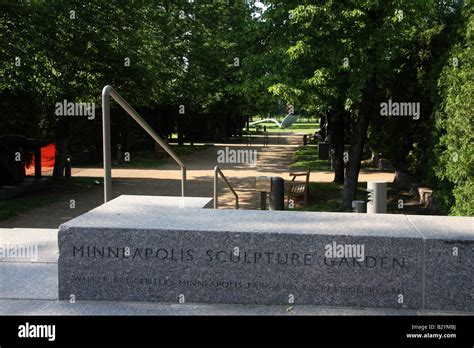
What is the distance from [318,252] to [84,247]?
2.09m

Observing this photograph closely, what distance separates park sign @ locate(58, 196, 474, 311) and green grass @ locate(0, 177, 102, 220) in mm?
8532

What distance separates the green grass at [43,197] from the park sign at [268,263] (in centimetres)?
853

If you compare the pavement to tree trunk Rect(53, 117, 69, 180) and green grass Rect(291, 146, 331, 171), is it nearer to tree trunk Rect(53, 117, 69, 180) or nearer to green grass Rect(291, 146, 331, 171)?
tree trunk Rect(53, 117, 69, 180)

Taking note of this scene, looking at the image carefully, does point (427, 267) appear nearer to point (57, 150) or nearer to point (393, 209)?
point (393, 209)

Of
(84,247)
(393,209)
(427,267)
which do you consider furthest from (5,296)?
(393,209)

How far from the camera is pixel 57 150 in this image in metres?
19.4

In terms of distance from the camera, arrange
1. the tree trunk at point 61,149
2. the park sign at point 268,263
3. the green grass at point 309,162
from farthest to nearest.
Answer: the green grass at point 309,162
the tree trunk at point 61,149
the park sign at point 268,263

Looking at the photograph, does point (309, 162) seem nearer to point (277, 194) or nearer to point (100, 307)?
point (277, 194)

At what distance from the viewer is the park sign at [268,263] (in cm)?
500

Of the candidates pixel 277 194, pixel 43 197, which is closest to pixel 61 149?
pixel 43 197

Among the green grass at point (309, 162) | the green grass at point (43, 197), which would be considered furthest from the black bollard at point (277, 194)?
the green grass at point (309, 162)

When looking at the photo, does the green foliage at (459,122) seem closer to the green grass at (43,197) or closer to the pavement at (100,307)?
the pavement at (100,307)

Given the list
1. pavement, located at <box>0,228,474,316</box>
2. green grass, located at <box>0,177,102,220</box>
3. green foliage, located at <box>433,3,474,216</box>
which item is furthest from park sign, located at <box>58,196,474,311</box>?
green grass, located at <box>0,177,102,220</box>

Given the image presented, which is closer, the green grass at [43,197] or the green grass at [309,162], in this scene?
the green grass at [43,197]
